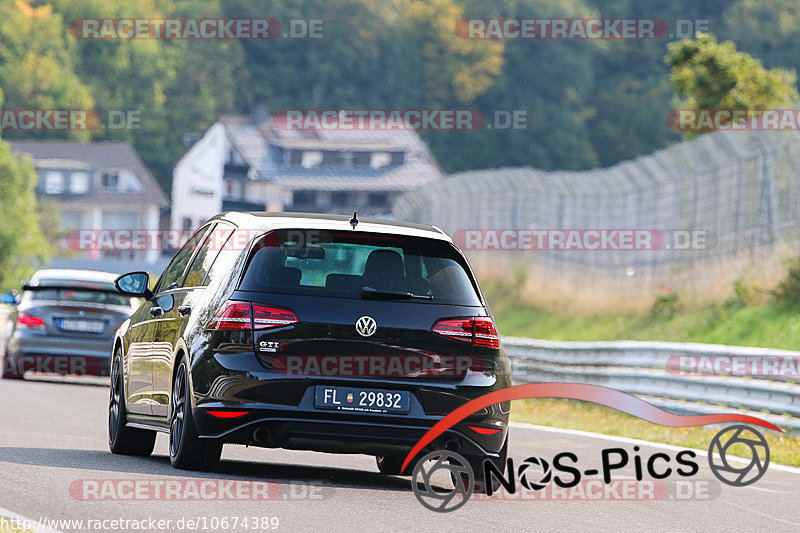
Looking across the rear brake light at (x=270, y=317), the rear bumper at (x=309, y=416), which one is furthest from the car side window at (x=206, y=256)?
the rear bumper at (x=309, y=416)

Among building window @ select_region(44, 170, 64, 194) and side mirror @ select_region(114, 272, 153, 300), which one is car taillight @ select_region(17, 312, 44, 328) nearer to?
side mirror @ select_region(114, 272, 153, 300)

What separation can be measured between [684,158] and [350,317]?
19.4 metres

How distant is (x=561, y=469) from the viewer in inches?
500

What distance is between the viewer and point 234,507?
872cm

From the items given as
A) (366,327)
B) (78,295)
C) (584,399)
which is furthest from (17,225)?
(366,327)

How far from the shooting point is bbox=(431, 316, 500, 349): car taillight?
9.70 metres

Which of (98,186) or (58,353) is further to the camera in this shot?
(98,186)

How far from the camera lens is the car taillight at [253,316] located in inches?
376

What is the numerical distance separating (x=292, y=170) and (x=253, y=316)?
109 m

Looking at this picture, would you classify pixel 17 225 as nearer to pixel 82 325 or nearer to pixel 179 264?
pixel 82 325

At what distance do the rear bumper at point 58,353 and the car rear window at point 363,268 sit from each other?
10573mm

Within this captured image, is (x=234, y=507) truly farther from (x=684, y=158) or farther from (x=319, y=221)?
(x=684, y=158)

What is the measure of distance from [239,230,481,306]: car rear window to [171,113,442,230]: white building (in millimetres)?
104536

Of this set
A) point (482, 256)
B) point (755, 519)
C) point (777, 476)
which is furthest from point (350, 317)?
point (482, 256)
